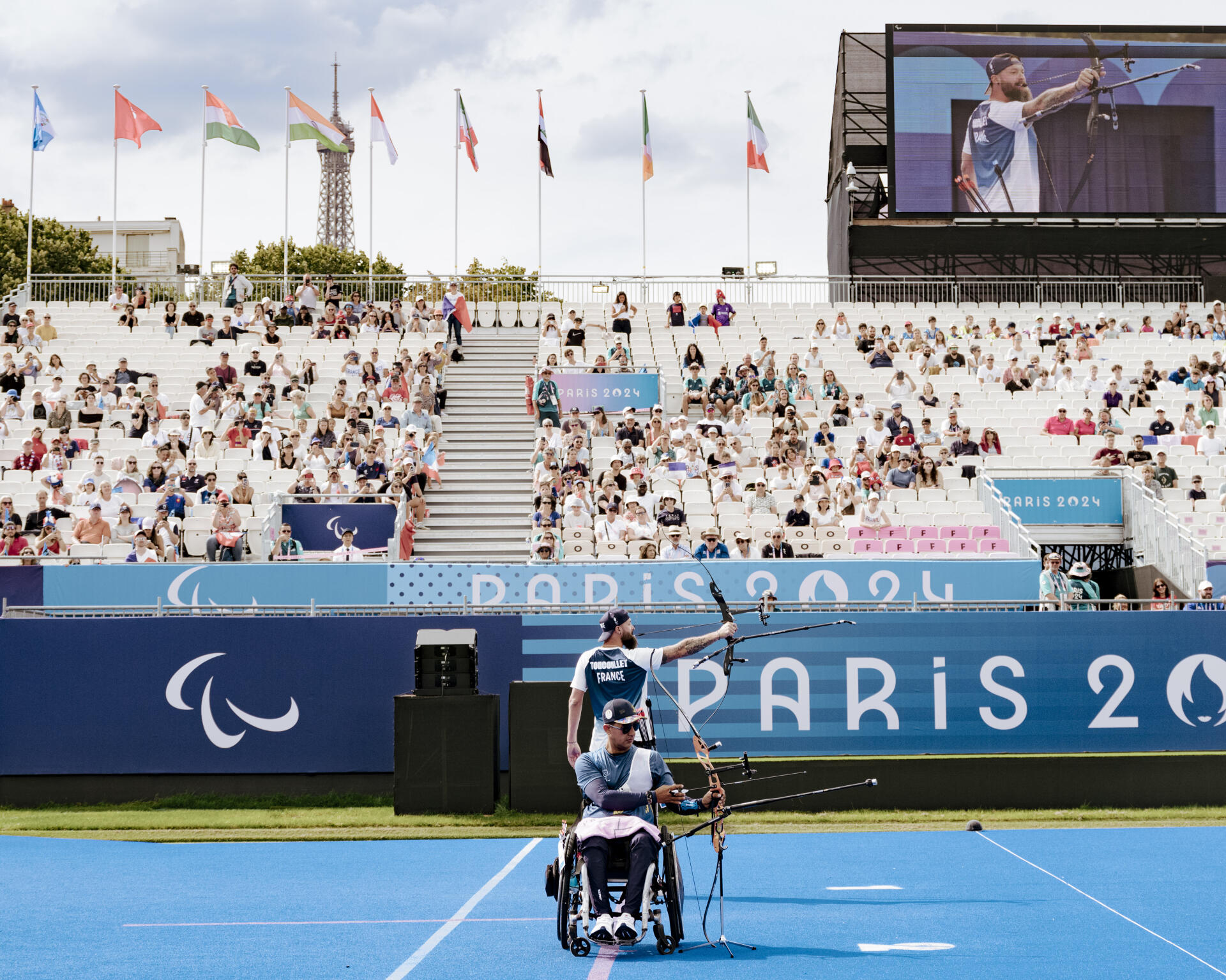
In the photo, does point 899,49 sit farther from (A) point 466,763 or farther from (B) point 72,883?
(B) point 72,883

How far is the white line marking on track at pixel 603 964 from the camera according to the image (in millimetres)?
6957

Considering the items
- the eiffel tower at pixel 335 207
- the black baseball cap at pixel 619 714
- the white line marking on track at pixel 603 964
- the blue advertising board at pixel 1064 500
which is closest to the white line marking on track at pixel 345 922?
the white line marking on track at pixel 603 964

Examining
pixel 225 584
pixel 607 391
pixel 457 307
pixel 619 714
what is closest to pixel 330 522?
pixel 225 584

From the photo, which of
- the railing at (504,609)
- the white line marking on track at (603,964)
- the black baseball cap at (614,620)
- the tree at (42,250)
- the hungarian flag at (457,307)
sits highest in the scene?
the tree at (42,250)

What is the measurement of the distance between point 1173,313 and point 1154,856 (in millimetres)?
24734

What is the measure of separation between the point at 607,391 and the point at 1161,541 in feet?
34.1

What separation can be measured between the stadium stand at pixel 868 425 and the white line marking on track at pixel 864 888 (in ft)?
26.0

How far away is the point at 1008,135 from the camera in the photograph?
33.9 m

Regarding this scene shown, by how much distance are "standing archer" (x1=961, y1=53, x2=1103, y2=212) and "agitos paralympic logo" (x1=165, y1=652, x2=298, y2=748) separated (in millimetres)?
25790

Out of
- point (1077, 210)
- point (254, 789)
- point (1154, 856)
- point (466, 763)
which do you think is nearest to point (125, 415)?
point (254, 789)

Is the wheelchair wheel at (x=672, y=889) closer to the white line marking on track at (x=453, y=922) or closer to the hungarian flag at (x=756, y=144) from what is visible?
the white line marking on track at (x=453, y=922)

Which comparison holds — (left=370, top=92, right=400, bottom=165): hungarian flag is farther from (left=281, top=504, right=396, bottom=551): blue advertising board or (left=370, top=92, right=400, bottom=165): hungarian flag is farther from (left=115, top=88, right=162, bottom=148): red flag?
(left=281, top=504, right=396, bottom=551): blue advertising board

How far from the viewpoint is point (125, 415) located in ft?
81.4

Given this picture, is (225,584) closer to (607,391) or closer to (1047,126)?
(607,391)
